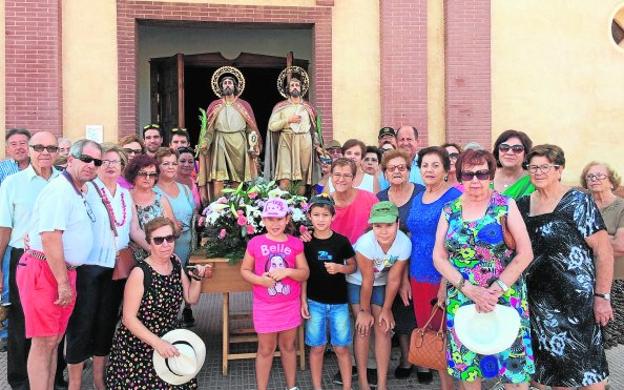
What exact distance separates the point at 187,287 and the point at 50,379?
115cm

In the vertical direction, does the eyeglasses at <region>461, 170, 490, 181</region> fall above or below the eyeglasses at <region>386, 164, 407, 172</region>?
below

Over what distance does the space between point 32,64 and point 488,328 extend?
857 cm

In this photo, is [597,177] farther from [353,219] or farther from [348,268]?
[348,268]

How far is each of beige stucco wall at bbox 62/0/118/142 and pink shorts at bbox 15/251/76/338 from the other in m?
6.13

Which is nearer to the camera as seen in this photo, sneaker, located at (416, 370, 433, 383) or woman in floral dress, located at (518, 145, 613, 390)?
woman in floral dress, located at (518, 145, 613, 390)

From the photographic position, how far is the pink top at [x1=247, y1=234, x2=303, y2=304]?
429cm

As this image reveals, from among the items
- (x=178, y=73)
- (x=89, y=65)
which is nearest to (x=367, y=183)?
(x=89, y=65)

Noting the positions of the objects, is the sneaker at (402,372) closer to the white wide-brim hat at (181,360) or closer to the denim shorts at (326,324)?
the denim shorts at (326,324)

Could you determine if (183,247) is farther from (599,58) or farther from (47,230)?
(599,58)

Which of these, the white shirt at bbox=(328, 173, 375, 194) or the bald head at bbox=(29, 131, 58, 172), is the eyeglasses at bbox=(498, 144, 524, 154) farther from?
the bald head at bbox=(29, 131, 58, 172)

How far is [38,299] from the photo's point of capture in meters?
3.73

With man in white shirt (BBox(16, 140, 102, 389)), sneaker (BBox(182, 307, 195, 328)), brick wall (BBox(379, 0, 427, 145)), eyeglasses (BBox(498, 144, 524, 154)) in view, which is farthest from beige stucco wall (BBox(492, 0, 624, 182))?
man in white shirt (BBox(16, 140, 102, 389))

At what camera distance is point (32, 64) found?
9.02m

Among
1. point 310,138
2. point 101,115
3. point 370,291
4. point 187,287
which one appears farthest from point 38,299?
point 101,115
